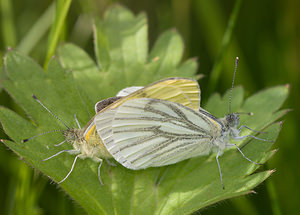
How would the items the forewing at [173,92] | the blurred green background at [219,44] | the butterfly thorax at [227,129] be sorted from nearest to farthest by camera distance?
1. the forewing at [173,92]
2. the butterfly thorax at [227,129]
3. the blurred green background at [219,44]

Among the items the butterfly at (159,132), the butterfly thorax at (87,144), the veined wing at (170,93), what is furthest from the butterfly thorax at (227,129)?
the butterfly thorax at (87,144)

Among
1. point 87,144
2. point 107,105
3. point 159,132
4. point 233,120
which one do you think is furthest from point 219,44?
point 87,144

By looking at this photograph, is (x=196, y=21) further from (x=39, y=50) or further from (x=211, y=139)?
(x=211, y=139)

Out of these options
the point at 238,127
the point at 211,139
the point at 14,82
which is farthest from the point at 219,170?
the point at 14,82

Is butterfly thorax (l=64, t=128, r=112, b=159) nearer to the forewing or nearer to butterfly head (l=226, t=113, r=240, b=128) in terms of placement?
the forewing

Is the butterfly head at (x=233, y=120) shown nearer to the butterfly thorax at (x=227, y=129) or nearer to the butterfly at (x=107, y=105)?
the butterfly thorax at (x=227, y=129)

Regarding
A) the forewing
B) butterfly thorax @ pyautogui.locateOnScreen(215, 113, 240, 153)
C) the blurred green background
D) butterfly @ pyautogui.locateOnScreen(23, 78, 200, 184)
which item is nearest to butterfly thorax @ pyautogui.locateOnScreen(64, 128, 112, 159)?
butterfly @ pyautogui.locateOnScreen(23, 78, 200, 184)
